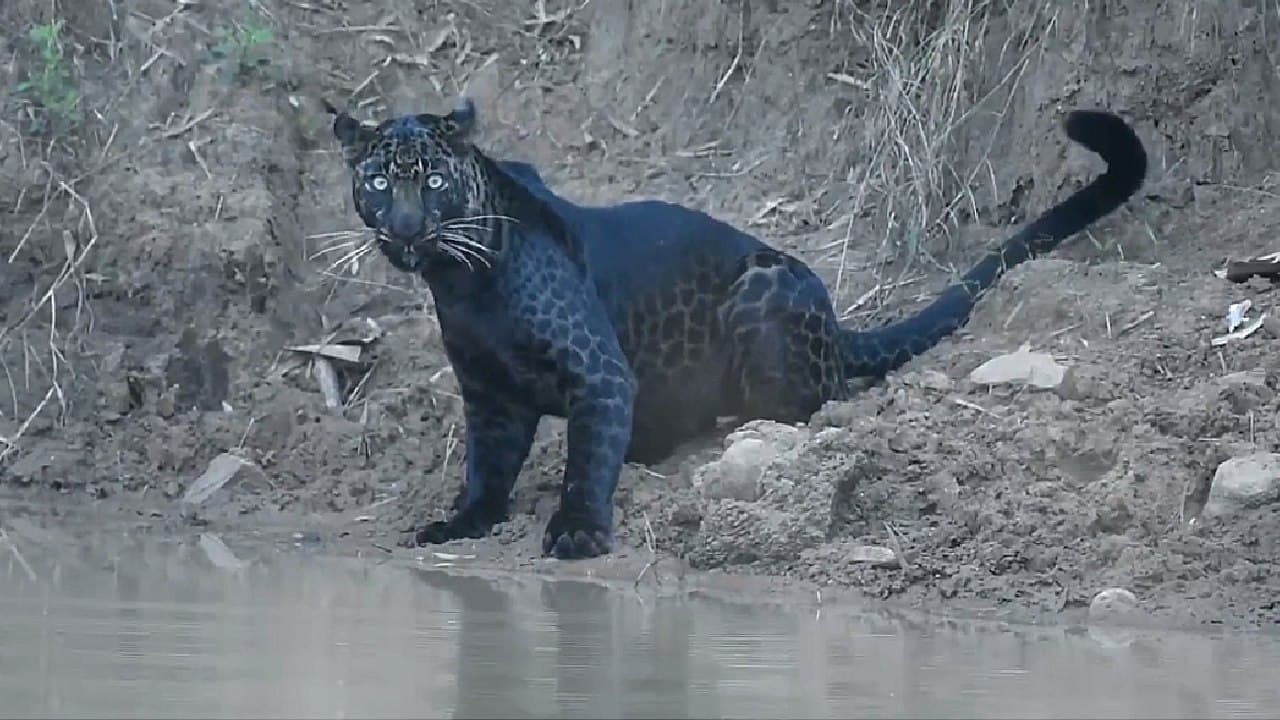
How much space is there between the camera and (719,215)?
30.2ft

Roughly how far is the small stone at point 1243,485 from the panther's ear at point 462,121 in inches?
107

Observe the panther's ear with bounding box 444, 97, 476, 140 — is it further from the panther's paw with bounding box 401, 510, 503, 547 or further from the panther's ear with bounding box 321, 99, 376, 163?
the panther's paw with bounding box 401, 510, 503, 547

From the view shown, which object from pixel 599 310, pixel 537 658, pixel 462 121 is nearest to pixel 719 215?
pixel 599 310

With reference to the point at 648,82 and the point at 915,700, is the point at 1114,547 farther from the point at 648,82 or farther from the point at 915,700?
the point at 648,82

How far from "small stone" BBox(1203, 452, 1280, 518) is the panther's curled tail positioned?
2.26m

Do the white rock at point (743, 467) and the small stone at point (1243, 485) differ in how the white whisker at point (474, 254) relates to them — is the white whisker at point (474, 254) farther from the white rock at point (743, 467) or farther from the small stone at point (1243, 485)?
the small stone at point (1243, 485)

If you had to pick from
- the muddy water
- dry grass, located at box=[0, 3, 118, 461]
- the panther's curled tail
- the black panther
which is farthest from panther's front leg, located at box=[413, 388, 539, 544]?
dry grass, located at box=[0, 3, 118, 461]

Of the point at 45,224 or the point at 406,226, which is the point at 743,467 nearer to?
the point at 406,226

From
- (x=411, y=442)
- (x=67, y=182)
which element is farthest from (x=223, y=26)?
(x=411, y=442)

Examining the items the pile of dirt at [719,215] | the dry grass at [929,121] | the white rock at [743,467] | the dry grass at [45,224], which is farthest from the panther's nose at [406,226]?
the dry grass at [45,224]

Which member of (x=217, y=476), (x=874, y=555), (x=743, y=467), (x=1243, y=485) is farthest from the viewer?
(x=217, y=476)

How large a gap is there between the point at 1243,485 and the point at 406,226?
8.79 feet

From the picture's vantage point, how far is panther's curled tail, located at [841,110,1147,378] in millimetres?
7859

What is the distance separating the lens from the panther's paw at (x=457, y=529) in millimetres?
6992
